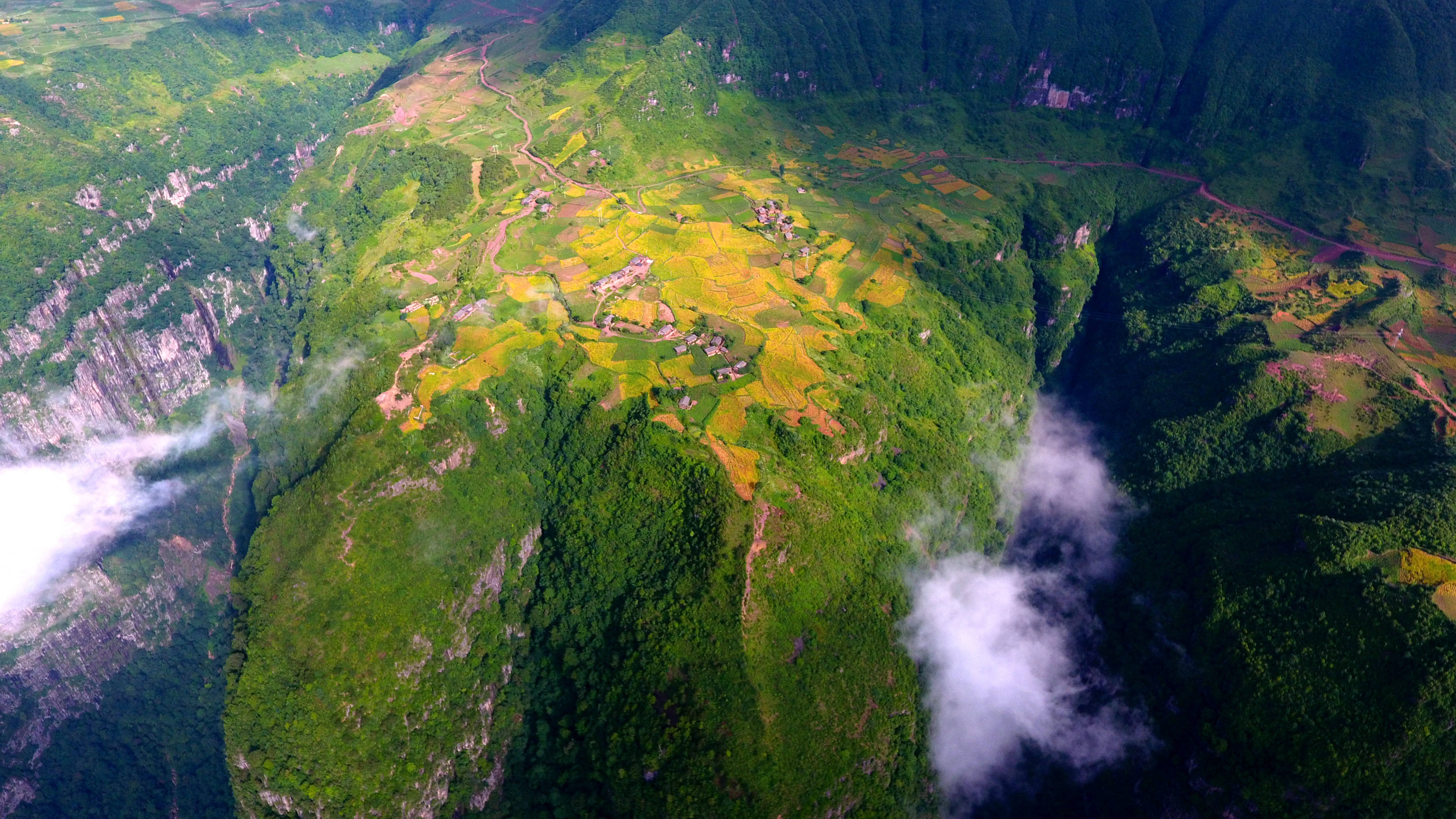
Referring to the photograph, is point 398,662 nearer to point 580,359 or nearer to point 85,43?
point 580,359

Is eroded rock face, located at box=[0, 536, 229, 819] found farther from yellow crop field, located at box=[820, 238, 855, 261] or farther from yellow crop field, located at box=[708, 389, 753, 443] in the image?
yellow crop field, located at box=[820, 238, 855, 261]

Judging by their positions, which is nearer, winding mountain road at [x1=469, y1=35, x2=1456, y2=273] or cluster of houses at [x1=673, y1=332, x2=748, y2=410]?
cluster of houses at [x1=673, y1=332, x2=748, y2=410]

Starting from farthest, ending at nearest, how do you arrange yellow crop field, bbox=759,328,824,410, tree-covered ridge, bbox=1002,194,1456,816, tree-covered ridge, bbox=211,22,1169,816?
yellow crop field, bbox=759,328,824,410 → tree-covered ridge, bbox=211,22,1169,816 → tree-covered ridge, bbox=1002,194,1456,816

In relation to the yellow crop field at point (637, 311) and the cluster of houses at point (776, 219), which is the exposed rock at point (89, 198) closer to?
the yellow crop field at point (637, 311)

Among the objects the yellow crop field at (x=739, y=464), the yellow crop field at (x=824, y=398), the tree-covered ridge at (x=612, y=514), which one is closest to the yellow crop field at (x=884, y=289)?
the tree-covered ridge at (x=612, y=514)

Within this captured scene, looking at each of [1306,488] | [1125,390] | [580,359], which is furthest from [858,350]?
[1306,488]

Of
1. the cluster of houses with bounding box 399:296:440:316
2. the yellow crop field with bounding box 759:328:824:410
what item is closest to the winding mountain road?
the cluster of houses with bounding box 399:296:440:316

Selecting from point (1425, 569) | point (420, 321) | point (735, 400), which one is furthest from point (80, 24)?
point (1425, 569)
